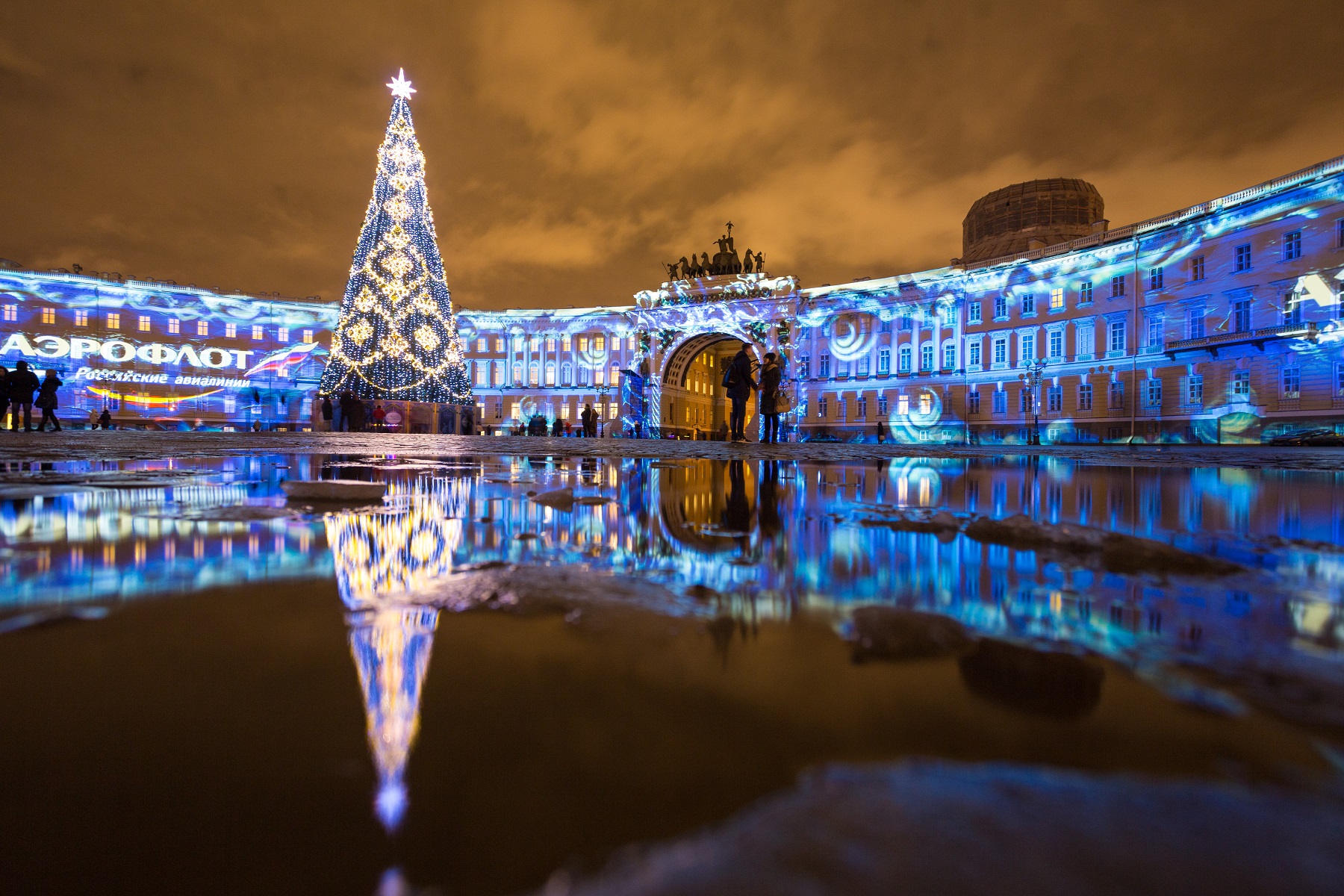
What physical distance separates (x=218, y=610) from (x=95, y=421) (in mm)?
47661

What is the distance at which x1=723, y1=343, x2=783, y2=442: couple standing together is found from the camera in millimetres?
11242

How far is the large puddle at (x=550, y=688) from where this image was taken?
36cm

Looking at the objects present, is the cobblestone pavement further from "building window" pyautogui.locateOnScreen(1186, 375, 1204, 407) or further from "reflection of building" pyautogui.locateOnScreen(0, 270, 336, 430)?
"reflection of building" pyautogui.locateOnScreen(0, 270, 336, 430)

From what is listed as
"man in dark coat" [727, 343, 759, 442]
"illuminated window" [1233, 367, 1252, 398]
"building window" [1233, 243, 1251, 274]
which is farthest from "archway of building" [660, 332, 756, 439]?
"man in dark coat" [727, 343, 759, 442]

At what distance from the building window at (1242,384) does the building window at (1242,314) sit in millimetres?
1769

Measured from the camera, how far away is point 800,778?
0.40 meters

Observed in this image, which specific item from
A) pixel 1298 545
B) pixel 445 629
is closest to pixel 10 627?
pixel 445 629

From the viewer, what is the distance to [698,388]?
51.7 m

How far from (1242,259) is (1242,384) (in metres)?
5.23

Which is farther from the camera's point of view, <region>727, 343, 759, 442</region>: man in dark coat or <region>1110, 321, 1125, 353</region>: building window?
<region>1110, 321, 1125, 353</region>: building window

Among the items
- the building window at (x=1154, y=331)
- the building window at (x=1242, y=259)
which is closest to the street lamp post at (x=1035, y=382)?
the building window at (x=1154, y=331)

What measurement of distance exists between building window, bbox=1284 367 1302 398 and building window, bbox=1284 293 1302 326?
5.82 feet

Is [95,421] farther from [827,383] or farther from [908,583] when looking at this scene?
[908,583]

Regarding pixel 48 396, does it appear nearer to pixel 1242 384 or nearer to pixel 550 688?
pixel 550 688
